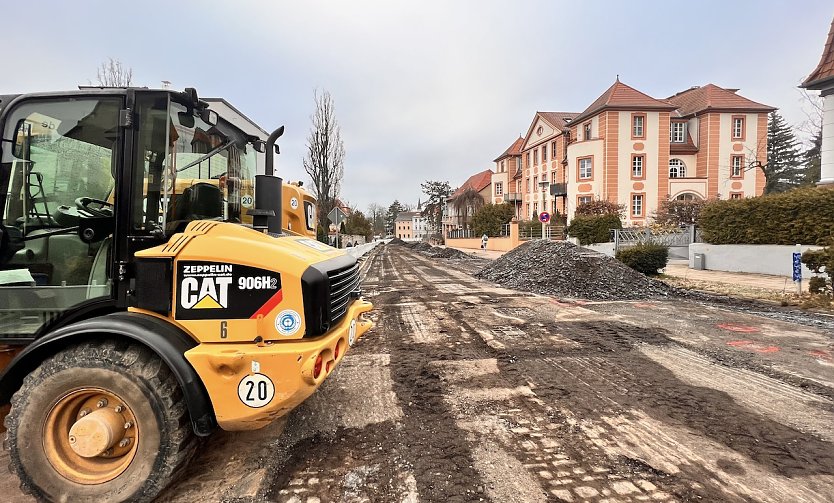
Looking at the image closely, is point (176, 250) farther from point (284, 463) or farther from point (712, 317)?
point (712, 317)

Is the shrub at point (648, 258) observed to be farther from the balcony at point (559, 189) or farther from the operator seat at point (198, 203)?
the balcony at point (559, 189)

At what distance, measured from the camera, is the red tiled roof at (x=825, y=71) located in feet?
53.4

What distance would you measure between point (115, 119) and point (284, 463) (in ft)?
8.82

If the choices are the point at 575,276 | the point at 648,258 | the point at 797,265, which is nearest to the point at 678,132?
the point at 648,258

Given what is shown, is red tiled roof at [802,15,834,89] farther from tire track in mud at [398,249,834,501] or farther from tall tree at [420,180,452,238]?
tall tree at [420,180,452,238]

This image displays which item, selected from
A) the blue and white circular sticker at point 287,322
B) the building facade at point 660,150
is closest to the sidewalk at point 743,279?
the blue and white circular sticker at point 287,322

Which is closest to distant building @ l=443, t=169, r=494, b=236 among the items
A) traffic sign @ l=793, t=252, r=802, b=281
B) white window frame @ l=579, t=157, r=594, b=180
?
white window frame @ l=579, t=157, r=594, b=180

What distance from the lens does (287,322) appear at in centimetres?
262

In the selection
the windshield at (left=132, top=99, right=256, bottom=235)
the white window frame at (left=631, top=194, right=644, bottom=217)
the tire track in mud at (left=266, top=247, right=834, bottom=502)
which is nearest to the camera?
the tire track in mud at (left=266, top=247, right=834, bottom=502)

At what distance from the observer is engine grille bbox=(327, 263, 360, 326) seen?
2.93 m

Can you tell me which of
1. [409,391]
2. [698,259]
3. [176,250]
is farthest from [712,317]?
[698,259]

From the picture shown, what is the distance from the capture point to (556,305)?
9617 mm

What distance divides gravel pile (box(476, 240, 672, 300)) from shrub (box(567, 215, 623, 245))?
11.4 metres

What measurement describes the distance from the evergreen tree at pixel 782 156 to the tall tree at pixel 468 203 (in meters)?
36.6
